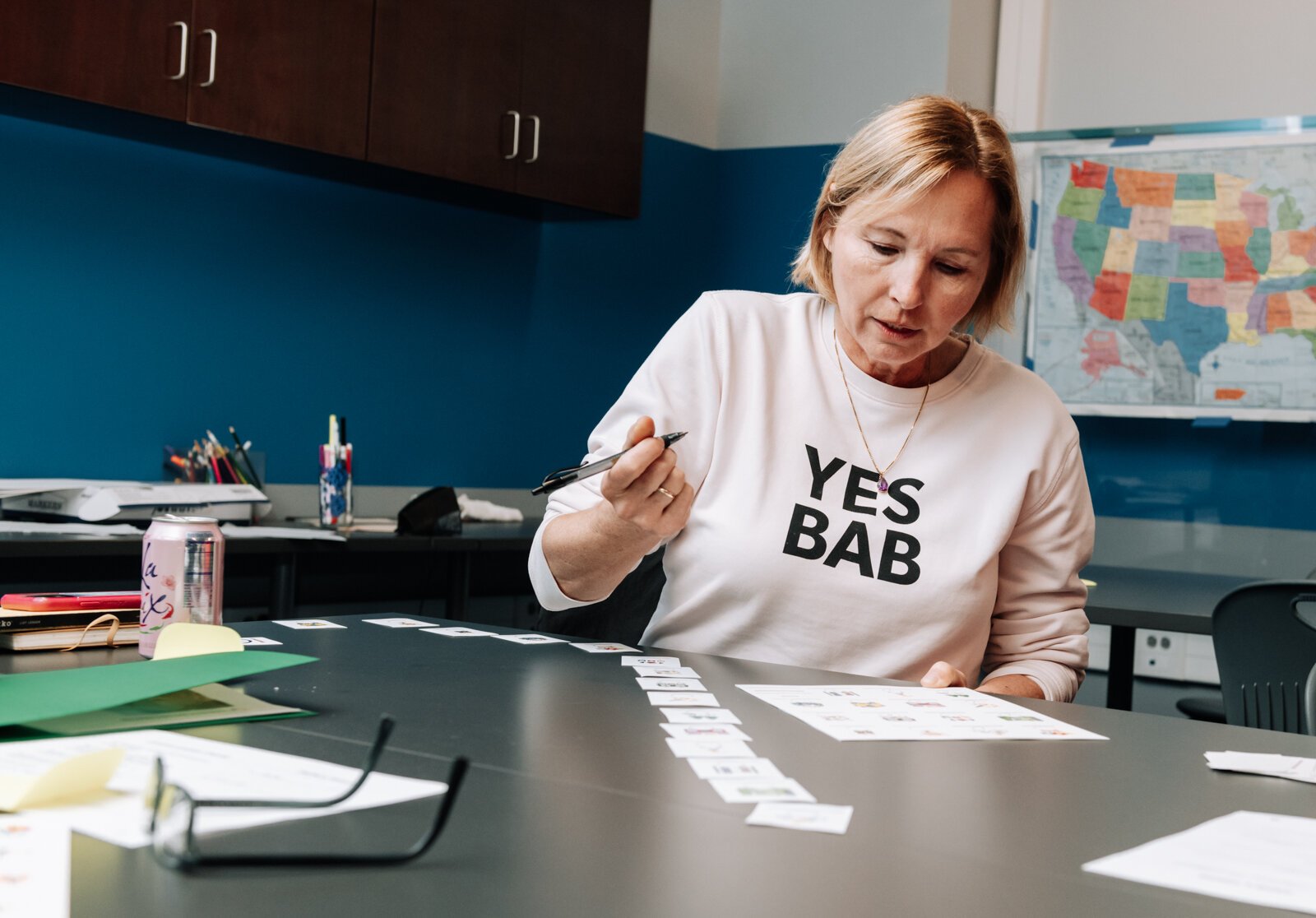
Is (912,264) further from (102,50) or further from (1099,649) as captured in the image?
(1099,649)

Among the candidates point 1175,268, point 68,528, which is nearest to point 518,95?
point 68,528

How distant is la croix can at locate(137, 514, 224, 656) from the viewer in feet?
4.39

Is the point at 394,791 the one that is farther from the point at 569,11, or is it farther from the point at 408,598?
the point at 569,11

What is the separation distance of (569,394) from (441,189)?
923mm

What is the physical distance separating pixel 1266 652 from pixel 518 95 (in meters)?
2.43

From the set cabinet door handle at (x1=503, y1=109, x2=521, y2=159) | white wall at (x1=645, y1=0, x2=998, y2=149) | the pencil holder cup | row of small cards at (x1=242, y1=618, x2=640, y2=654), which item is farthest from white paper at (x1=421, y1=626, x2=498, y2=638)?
white wall at (x1=645, y1=0, x2=998, y2=149)

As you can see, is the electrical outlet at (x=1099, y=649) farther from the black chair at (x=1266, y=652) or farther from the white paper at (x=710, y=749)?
the white paper at (x=710, y=749)

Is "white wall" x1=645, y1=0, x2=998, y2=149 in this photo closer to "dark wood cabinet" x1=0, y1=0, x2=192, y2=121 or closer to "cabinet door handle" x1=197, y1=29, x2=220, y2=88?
"cabinet door handle" x1=197, y1=29, x2=220, y2=88

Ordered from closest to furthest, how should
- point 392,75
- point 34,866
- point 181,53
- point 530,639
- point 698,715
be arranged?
point 34,866
point 698,715
point 530,639
point 181,53
point 392,75

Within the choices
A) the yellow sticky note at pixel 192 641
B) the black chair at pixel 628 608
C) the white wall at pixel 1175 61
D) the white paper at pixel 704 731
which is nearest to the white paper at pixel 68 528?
the black chair at pixel 628 608

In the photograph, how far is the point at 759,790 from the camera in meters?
0.91

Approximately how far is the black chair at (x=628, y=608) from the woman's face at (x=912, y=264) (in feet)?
1.31

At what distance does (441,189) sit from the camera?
148 inches

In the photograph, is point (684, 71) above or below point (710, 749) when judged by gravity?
above
